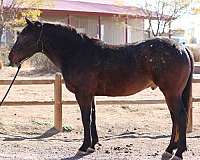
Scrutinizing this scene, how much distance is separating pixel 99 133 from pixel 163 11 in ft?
74.6

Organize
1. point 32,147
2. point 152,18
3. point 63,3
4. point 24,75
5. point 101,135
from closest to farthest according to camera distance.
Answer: point 32,147
point 101,135
point 24,75
point 152,18
point 63,3

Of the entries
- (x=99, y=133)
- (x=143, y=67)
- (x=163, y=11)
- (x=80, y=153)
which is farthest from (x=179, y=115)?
(x=163, y=11)

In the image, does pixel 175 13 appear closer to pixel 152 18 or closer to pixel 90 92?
pixel 152 18

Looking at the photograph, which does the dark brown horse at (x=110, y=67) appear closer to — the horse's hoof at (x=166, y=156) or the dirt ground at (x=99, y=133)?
the horse's hoof at (x=166, y=156)

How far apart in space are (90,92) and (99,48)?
0.75 meters

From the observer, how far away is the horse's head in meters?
8.44

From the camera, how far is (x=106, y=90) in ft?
27.3

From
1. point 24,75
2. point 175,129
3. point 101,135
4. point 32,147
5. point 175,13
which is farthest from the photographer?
point 175,13

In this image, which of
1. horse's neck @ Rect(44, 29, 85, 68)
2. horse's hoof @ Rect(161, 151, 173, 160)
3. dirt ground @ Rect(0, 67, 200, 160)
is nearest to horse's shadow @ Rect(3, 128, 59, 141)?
dirt ground @ Rect(0, 67, 200, 160)

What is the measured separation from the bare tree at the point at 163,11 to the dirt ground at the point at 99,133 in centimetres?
1801

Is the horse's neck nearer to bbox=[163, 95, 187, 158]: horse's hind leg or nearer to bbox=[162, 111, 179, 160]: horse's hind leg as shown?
bbox=[163, 95, 187, 158]: horse's hind leg

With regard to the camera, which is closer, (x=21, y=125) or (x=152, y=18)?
(x=21, y=125)

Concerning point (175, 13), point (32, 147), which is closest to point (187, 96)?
point (32, 147)

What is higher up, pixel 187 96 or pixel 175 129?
pixel 187 96
